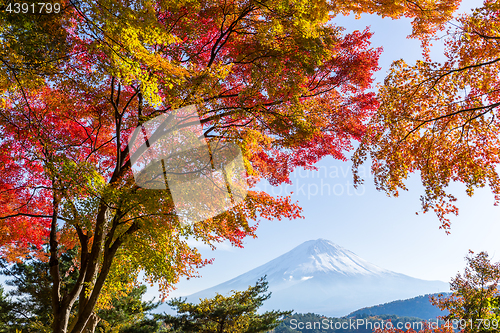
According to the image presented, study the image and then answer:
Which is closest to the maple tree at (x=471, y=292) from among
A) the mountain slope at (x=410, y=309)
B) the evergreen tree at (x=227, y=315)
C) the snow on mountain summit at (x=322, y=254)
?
the evergreen tree at (x=227, y=315)

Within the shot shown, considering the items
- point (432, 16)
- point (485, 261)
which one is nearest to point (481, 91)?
point (432, 16)

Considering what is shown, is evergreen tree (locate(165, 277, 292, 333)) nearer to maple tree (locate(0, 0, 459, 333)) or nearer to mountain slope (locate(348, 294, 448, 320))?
maple tree (locate(0, 0, 459, 333))

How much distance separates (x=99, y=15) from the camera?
3541mm

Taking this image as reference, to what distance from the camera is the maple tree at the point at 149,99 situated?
13.6 ft

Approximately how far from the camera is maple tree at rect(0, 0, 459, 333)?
4152 mm

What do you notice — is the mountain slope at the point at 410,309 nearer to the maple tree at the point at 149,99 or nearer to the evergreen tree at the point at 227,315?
the evergreen tree at the point at 227,315

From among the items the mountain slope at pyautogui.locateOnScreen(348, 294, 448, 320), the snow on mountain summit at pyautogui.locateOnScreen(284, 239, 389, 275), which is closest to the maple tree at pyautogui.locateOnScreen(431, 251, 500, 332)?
the mountain slope at pyautogui.locateOnScreen(348, 294, 448, 320)

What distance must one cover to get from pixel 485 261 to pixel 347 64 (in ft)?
24.9

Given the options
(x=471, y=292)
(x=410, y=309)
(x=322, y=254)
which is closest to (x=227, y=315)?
(x=471, y=292)

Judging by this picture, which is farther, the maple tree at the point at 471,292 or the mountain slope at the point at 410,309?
the mountain slope at the point at 410,309

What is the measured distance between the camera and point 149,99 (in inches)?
160

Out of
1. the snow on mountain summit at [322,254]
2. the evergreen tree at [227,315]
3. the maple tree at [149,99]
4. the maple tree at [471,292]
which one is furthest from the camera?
the snow on mountain summit at [322,254]

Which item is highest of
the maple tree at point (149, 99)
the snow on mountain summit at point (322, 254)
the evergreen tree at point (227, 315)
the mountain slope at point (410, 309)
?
the maple tree at point (149, 99)

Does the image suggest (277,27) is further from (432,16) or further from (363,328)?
(363,328)
